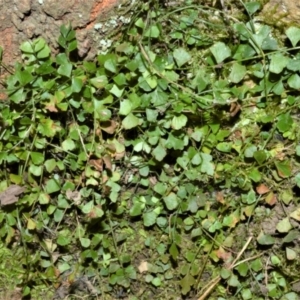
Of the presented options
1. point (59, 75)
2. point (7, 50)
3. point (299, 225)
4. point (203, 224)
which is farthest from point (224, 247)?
point (7, 50)

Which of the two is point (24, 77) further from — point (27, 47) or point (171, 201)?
point (171, 201)

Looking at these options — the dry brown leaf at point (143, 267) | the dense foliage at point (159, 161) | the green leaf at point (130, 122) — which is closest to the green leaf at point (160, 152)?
the dense foliage at point (159, 161)

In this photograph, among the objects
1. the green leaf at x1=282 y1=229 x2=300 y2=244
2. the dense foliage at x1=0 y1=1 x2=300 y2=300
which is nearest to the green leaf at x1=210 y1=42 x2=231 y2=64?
the dense foliage at x1=0 y1=1 x2=300 y2=300

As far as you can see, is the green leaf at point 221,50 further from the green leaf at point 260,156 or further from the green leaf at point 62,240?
the green leaf at point 62,240

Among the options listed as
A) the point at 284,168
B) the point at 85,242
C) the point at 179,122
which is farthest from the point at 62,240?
the point at 284,168

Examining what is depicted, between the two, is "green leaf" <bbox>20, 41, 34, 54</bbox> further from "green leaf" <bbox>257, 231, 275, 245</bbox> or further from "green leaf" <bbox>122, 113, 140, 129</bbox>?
"green leaf" <bbox>257, 231, 275, 245</bbox>

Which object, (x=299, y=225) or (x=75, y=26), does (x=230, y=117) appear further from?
(x=75, y=26)

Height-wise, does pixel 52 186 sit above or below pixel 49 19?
below
